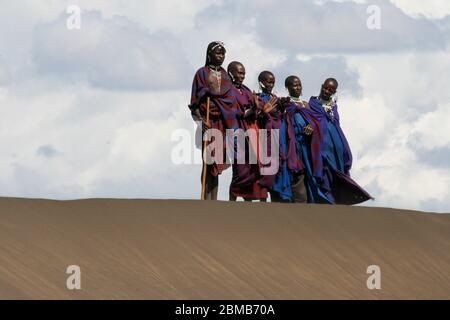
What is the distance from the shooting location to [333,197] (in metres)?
26.8

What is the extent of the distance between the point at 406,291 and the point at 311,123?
4604mm

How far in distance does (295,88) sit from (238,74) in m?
1.37

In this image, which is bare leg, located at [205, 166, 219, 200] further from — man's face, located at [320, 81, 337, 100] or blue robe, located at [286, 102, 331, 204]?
man's face, located at [320, 81, 337, 100]

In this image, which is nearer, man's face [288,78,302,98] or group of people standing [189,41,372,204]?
group of people standing [189,41,372,204]

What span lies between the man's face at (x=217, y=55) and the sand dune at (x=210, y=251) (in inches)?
92.1

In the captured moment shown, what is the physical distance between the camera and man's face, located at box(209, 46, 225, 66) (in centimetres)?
2443

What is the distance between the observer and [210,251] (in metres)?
21.5

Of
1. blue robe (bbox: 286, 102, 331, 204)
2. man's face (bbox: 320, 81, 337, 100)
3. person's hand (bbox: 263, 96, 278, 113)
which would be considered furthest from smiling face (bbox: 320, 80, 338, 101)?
person's hand (bbox: 263, 96, 278, 113)

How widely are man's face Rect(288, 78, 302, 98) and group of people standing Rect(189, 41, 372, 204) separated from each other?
0.05 feet

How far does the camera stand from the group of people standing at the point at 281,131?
24531mm

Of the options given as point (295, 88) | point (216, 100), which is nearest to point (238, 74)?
point (216, 100)

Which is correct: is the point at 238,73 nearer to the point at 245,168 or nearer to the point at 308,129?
the point at 245,168

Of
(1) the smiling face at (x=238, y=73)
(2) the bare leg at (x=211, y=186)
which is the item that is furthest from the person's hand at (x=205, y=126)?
(1) the smiling face at (x=238, y=73)

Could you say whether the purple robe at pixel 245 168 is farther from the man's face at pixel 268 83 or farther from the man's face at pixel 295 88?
the man's face at pixel 295 88
